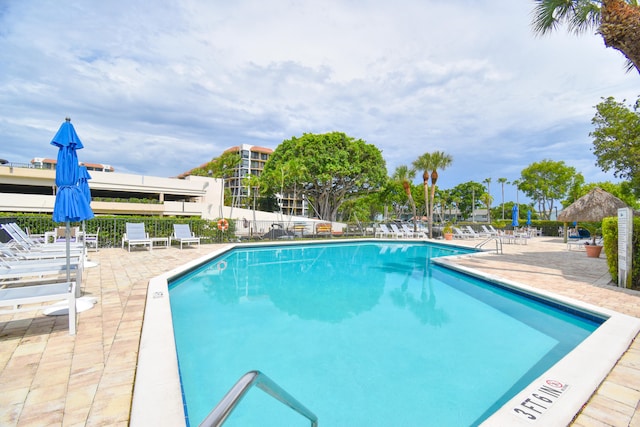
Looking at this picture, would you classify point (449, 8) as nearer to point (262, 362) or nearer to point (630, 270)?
point (630, 270)

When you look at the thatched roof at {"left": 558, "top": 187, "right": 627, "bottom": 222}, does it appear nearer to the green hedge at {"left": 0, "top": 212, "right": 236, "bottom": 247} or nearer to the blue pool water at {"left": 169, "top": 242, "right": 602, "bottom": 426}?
the blue pool water at {"left": 169, "top": 242, "right": 602, "bottom": 426}

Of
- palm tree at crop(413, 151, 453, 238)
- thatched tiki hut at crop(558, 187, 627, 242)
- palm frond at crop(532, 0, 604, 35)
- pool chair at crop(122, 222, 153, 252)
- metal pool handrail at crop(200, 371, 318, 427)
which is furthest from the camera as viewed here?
palm tree at crop(413, 151, 453, 238)

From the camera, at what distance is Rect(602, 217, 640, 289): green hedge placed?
22.7ft

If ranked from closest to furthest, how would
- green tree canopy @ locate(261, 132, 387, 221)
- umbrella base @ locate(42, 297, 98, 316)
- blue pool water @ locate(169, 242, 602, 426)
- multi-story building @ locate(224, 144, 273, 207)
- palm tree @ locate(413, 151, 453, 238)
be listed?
blue pool water @ locate(169, 242, 602, 426), umbrella base @ locate(42, 297, 98, 316), palm tree @ locate(413, 151, 453, 238), green tree canopy @ locate(261, 132, 387, 221), multi-story building @ locate(224, 144, 273, 207)

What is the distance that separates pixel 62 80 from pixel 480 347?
19.0m

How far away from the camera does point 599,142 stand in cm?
1535

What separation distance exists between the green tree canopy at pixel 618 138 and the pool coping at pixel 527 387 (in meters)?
14.6

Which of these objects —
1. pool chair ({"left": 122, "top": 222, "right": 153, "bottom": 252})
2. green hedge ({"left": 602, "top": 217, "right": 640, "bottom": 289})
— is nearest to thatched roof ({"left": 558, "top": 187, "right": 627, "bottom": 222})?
green hedge ({"left": 602, "top": 217, "right": 640, "bottom": 289})

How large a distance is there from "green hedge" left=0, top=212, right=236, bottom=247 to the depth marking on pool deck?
15.2 m

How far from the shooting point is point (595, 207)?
13.9 m

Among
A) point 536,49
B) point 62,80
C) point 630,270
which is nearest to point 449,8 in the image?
point 536,49

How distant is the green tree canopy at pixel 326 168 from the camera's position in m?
29.2

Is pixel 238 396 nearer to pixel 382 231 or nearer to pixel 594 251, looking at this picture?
pixel 594 251

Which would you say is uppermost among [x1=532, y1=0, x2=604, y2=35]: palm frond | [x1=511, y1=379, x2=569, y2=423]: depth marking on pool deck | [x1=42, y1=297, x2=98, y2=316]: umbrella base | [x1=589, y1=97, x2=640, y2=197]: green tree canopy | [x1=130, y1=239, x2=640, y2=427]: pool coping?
[x1=532, y1=0, x2=604, y2=35]: palm frond
